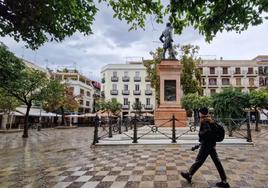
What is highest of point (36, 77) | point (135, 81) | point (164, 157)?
point (135, 81)

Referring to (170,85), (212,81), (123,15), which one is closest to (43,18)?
(123,15)

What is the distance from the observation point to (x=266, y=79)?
131 feet

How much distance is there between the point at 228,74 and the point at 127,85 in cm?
2396

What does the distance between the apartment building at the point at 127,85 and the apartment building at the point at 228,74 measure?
13499 mm

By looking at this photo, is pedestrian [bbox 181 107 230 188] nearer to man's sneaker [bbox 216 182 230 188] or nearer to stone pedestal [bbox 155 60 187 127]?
man's sneaker [bbox 216 182 230 188]

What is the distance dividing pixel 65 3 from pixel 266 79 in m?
47.6

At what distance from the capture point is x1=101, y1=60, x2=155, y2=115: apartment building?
4178 centimetres

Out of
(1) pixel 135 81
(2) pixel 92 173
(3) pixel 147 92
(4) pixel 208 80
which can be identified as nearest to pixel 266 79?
(4) pixel 208 80

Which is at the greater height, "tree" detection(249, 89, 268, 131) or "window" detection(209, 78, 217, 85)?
"window" detection(209, 78, 217, 85)

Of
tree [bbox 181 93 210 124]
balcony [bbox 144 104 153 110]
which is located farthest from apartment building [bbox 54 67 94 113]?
tree [bbox 181 93 210 124]

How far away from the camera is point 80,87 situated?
137 feet

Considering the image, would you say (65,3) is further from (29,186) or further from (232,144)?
(232,144)

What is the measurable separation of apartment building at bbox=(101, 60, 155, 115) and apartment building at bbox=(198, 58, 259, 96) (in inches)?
531

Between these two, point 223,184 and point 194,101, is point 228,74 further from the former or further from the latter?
point 223,184
